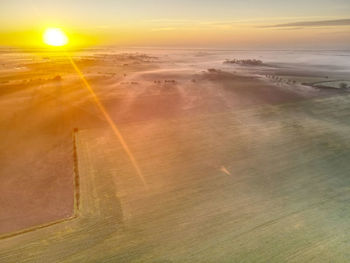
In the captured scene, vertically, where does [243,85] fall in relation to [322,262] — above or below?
above

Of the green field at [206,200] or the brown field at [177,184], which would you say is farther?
the brown field at [177,184]

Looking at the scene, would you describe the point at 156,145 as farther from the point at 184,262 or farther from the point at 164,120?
the point at 184,262

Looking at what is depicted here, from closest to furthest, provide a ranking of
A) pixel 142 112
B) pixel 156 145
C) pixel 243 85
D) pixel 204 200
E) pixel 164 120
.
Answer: pixel 204 200 < pixel 156 145 < pixel 164 120 < pixel 142 112 < pixel 243 85

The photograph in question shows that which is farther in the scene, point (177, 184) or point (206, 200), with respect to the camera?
point (177, 184)

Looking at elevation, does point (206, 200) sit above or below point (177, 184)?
below

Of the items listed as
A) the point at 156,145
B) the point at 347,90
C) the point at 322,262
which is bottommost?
the point at 322,262

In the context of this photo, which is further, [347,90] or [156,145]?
[347,90]

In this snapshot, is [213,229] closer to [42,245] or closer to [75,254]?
[75,254]

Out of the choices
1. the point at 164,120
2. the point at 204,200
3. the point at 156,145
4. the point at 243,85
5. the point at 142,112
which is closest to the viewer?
the point at 204,200

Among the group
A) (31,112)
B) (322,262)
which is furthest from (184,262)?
(31,112)

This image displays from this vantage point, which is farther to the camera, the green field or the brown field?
Answer: the brown field
